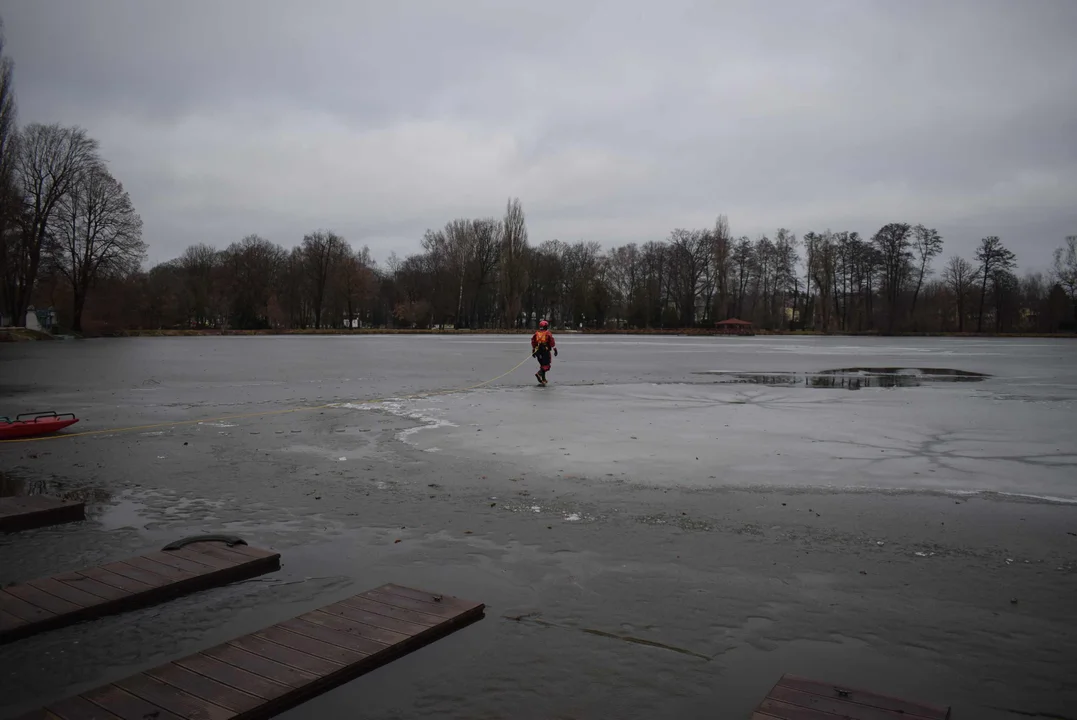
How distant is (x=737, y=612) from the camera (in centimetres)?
459

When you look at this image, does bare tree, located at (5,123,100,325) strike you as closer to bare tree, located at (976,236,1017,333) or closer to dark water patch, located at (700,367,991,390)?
dark water patch, located at (700,367,991,390)

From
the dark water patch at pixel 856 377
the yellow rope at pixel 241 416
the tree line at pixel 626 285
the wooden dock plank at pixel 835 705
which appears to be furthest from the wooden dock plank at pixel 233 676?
the tree line at pixel 626 285

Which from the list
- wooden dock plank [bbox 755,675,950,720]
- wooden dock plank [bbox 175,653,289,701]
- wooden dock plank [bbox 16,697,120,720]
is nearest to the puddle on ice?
wooden dock plank [bbox 175,653,289,701]

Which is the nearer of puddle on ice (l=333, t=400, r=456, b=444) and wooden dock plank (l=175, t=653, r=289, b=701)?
→ wooden dock plank (l=175, t=653, r=289, b=701)

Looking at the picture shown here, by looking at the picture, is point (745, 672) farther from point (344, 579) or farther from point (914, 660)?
point (344, 579)

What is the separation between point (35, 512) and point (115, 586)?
2401 millimetres

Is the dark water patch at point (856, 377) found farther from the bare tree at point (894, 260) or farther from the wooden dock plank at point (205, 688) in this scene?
the bare tree at point (894, 260)

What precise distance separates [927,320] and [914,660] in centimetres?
9761

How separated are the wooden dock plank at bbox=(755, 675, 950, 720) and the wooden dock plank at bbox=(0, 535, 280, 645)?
3.59 metres

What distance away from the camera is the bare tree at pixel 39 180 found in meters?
57.2

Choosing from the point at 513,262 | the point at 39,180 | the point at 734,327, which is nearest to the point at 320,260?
the point at 513,262

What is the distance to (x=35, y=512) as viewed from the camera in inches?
256

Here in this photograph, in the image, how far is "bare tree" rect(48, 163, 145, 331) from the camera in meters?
60.8

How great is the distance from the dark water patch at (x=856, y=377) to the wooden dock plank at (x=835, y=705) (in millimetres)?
17853
